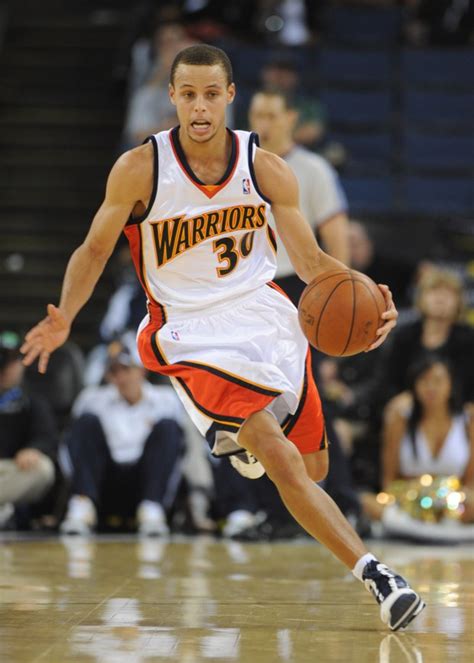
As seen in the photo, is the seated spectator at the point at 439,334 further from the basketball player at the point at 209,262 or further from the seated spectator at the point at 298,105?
the basketball player at the point at 209,262

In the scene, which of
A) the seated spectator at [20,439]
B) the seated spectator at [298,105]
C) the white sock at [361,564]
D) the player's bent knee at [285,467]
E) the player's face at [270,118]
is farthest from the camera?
the seated spectator at [298,105]

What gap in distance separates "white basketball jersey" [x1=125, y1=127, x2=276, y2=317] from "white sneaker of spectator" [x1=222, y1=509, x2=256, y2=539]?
3.15 m

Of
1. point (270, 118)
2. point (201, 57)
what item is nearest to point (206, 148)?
point (201, 57)

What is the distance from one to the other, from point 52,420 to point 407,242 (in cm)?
337

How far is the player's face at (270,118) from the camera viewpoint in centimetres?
641

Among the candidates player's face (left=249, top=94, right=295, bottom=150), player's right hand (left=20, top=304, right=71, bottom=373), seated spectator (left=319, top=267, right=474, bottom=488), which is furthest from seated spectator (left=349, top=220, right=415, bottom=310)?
player's right hand (left=20, top=304, right=71, bottom=373)

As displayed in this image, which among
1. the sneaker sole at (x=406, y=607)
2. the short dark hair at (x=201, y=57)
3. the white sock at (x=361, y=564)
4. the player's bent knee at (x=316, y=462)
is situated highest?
the short dark hair at (x=201, y=57)

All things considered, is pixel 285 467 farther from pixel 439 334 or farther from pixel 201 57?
pixel 439 334

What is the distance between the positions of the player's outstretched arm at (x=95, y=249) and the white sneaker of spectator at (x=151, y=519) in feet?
10.9

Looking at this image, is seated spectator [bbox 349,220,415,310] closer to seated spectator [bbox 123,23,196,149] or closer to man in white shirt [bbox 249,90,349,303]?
seated spectator [bbox 123,23,196,149]

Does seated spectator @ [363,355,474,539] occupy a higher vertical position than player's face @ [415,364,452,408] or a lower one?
lower

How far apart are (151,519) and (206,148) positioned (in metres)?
3.51

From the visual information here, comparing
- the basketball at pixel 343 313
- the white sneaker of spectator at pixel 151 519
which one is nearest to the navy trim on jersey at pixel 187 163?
the basketball at pixel 343 313

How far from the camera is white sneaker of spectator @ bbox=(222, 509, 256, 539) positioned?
7.30 meters
